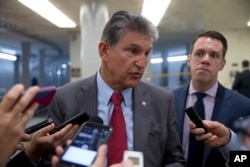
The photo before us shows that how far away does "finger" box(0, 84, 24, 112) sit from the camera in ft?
2.98

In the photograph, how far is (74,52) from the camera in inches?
453

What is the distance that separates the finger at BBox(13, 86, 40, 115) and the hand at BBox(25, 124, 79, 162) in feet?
1.28

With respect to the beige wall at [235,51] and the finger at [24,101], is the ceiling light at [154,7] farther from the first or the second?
the finger at [24,101]

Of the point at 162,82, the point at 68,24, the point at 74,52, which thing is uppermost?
the point at 68,24

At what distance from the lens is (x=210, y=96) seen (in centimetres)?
219

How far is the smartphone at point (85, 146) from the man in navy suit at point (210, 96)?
1.03 m

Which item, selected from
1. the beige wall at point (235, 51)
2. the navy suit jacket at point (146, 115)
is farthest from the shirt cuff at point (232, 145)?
the beige wall at point (235, 51)

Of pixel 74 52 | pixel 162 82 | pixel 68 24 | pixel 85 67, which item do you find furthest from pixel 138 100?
pixel 162 82

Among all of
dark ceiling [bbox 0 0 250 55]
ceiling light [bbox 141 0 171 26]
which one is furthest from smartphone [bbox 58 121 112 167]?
dark ceiling [bbox 0 0 250 55]

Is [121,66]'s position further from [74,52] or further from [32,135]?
[74,52]

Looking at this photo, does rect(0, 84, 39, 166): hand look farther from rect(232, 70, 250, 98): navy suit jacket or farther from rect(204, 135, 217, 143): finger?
rect(232, 70, 250, 98): navy suit jacket

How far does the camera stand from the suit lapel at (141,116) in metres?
1.66

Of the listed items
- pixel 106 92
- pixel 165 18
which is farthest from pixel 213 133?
pixel 165 18

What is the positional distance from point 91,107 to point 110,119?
0.13m
